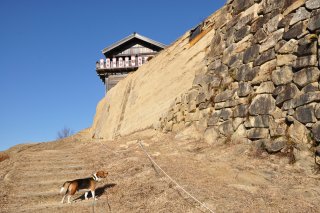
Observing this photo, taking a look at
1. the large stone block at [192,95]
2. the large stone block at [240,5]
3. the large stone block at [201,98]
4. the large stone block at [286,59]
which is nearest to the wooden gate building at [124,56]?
the large stone block at [192,95]

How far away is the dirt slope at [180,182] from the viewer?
5.52 metres

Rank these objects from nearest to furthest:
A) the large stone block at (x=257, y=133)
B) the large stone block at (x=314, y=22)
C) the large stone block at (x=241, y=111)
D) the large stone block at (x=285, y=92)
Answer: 1. the large stone block at (x=314, y=22)
2. the large stone block at (x=285, y=92)
3. the large stone block at (x=257, y=133)
4. the large stone block at (x=241, y=111)

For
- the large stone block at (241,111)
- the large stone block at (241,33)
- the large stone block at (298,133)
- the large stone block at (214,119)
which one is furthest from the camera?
the large stone block at (214,119)

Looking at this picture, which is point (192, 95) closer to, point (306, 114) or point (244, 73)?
point (244, 73)

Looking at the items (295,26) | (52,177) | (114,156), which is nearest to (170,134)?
(114,156)

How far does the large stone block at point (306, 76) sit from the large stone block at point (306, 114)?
0.58 m

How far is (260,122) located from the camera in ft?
26.9

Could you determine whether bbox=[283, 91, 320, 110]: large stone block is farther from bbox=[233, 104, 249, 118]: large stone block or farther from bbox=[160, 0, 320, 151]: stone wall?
bbox=[233, 104, 249, 118]: large stone block

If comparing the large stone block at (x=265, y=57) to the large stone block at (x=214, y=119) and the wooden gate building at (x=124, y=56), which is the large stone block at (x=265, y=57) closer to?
the large stone block at (x=214, y=119)

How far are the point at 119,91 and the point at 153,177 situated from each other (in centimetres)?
1894

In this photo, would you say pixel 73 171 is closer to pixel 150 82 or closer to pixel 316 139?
pixel 316 139

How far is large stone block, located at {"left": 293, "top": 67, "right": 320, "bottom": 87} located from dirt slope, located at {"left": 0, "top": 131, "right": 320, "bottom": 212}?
69.5 inches

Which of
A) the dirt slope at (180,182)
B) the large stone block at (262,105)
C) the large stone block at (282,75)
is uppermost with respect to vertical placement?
the large stone block at (282,75)

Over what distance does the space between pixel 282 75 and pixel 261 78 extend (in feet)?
2.72
